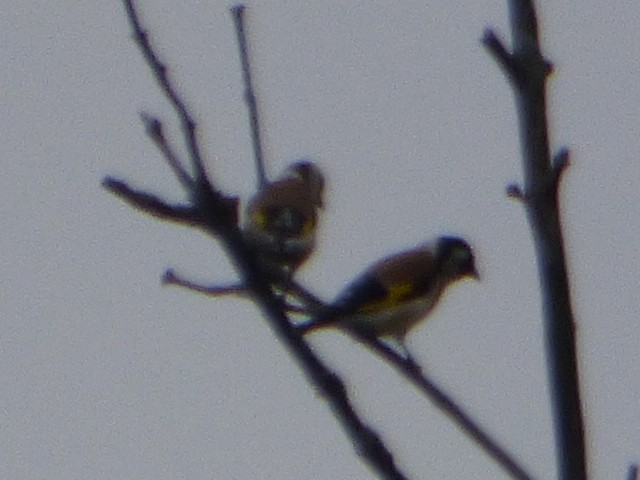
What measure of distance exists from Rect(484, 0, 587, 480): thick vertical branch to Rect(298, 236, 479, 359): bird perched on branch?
492 centimetres

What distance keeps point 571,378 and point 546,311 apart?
0.32ft

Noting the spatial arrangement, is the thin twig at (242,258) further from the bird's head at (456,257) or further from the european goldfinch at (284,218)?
the bird's head at (456,257)

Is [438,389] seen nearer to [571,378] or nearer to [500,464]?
[500,464]

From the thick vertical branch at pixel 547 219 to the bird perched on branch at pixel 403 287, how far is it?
4.92 m

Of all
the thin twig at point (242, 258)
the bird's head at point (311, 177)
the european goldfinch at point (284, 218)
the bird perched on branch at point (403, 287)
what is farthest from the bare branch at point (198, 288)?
the bird's head at point (311, 177)

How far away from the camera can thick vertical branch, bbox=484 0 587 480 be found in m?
1.85

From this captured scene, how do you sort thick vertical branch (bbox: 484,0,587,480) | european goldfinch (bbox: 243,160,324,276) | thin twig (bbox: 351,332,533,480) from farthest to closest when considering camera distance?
european goldfinch (bbox: 243,160,324,276), thin twig (bbox: 351,332,533,480), thick vertical branch (bbox: 484,0,587,480)

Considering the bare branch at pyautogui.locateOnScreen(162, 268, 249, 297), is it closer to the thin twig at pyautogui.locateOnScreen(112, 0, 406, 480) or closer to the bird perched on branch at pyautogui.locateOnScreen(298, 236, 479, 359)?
the thin twig at pyautogui.locateOnScreen(112, 0, 406, 480)

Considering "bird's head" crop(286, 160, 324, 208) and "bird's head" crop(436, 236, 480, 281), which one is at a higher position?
Result: "bird's head" crop(286, 160, 324, 208)

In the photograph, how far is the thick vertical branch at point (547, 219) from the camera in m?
1.85

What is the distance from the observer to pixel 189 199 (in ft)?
6.39

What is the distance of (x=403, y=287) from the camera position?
8.16 meters

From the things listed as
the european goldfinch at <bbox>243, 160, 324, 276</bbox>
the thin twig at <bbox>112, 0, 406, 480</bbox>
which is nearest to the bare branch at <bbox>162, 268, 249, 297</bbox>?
the thin twig at <bbox>112, 0, 406, 480</bbox>

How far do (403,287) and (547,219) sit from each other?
632 cm
